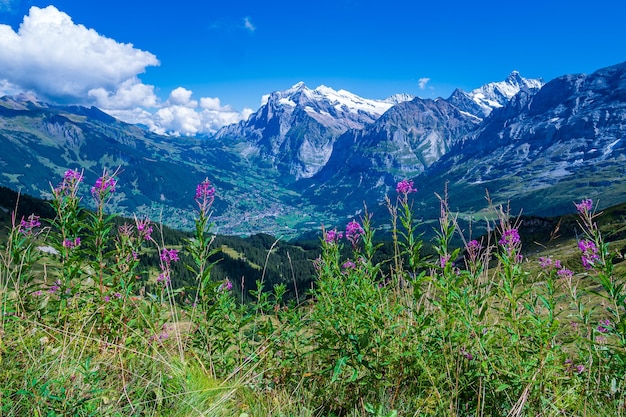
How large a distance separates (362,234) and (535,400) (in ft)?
11.6

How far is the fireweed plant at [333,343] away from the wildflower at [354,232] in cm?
42

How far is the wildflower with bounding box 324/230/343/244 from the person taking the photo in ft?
24.6

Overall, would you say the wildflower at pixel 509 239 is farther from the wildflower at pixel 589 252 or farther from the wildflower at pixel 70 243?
the wildflower at pixel 70 243

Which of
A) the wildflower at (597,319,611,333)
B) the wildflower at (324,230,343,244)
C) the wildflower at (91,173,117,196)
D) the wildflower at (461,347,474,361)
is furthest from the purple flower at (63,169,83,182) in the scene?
the wildflower at (597,319,611,333)

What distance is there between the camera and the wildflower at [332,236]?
7.50 metres

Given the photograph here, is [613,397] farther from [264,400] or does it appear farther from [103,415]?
[103,415]

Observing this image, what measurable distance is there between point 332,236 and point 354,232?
56 cm

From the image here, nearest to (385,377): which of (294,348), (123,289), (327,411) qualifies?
(327,411)

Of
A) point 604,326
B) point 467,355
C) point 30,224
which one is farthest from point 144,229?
point 604,326

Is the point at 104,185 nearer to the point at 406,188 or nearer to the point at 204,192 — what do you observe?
the point at 204,192

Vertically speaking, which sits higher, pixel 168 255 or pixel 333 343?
pixel 168 255

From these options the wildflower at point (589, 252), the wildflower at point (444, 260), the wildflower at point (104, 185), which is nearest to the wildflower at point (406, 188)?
the wildflower at point (444, 260)

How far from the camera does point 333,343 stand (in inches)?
193

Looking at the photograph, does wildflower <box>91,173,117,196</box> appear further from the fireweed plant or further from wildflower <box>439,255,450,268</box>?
wildflower <box>439,255,450,268</box>
